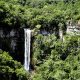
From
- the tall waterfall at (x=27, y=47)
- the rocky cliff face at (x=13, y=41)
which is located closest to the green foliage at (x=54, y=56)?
the tall waterfall at (x=27, y=47)

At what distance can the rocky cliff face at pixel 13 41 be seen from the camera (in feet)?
91.2

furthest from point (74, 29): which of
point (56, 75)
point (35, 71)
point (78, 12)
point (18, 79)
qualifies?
point (18, 79)

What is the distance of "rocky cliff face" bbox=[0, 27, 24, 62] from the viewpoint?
91.2ft

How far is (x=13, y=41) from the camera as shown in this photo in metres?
28.2

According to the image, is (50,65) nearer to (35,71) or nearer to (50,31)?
(35,71)

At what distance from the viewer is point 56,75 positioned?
72.1ft

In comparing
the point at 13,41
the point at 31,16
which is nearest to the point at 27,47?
the point at 13,41

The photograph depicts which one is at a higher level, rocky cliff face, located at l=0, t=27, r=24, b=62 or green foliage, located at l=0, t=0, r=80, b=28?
green foliage, located at l=0, t=0, r=80, b=28

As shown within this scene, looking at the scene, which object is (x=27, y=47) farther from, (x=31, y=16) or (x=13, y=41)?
(x=31, y=16)

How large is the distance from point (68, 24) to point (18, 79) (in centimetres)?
1261

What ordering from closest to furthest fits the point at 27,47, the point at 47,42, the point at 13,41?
1. the point at 47,42
2. the point at 13,41
3. the point at 27,47

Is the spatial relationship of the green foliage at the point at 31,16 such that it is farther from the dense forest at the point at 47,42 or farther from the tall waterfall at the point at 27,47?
the tall waterfall at the point at 27,47

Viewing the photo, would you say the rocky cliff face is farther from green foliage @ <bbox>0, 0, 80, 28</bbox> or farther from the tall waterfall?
green foliage @ <bbox>0, 0, 80, 28</bbox>

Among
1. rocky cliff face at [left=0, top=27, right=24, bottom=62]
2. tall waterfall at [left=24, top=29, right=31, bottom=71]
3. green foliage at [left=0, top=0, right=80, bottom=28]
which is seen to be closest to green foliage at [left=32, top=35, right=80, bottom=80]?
tall waterfall at [left=24, top=29, right=31, bottom=71]
